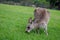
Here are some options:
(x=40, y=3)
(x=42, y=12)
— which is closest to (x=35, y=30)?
(x=42, y=12)

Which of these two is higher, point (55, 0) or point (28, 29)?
point (28, 29)

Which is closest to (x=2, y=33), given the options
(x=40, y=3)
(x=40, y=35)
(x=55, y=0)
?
(x=40, y=35)

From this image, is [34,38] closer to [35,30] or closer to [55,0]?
[35,30]

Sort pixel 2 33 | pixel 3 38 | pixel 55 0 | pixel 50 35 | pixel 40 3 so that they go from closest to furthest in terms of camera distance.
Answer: pixel 3 38
pixel 2 33
pixel 50 35
pixel 55 0
pixel 40 3

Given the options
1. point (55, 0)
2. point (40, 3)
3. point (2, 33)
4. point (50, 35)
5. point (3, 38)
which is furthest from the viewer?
point (40, 3)

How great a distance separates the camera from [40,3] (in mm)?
47906

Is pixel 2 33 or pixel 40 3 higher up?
pixel 2 33

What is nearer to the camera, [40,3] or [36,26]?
[36,26]

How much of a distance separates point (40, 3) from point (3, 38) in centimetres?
4079

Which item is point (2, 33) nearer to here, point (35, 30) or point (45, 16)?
point (35, 30)

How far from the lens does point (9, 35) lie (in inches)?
314

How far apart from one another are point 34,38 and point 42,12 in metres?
1.70

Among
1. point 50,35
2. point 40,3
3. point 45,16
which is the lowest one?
point 40,3

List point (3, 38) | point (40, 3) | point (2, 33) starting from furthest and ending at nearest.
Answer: point (40, 3), point (2, 33), point (3, 38)
